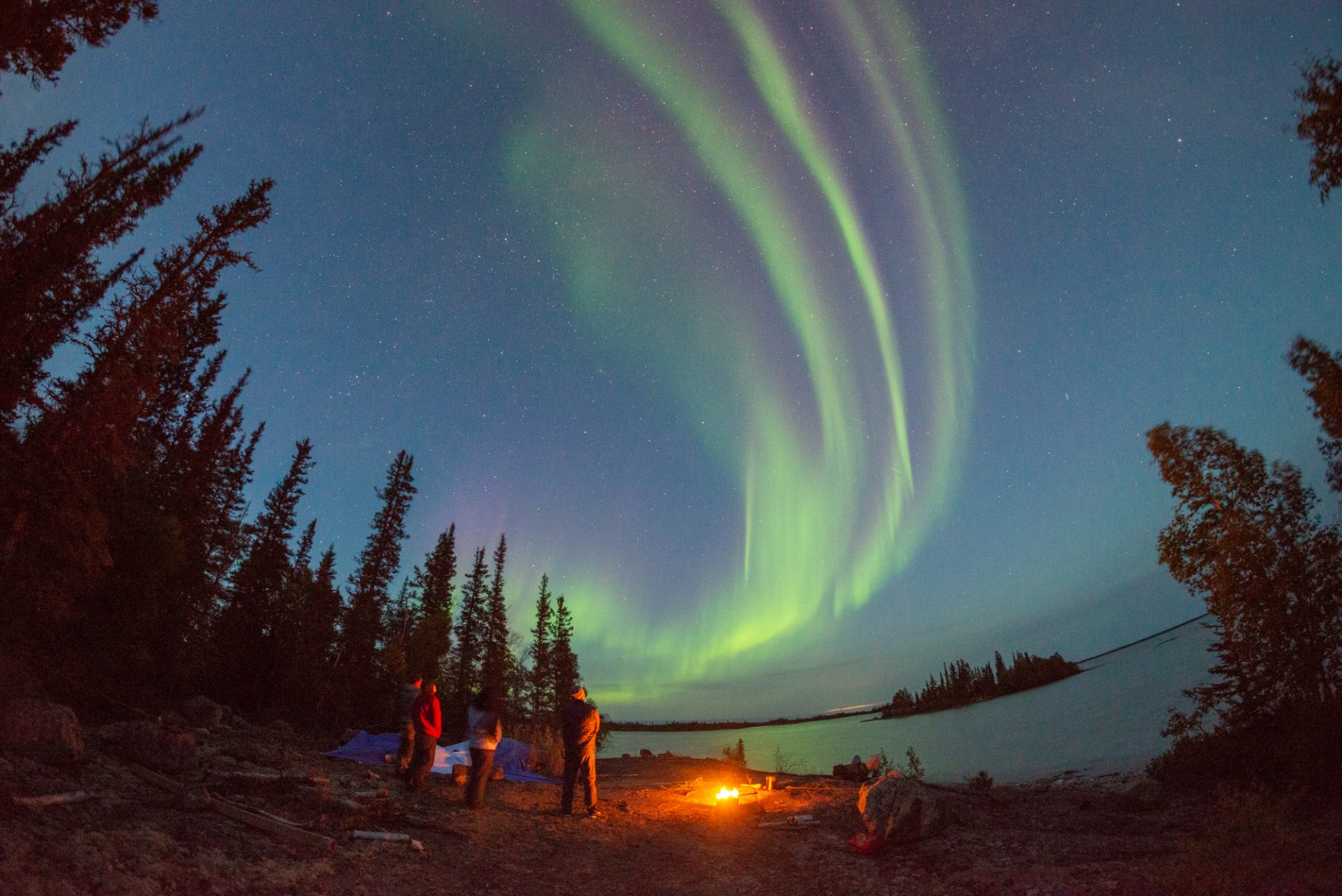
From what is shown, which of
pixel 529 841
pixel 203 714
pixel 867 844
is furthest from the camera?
pixel 203 714

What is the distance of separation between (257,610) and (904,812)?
140 ft

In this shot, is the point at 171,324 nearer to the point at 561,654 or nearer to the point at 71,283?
the point at 71,283

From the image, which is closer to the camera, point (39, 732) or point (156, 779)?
point (39, 732)

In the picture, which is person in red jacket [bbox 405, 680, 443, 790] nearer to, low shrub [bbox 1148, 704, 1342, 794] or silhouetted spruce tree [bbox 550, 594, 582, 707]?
low shrub [bbox 1148, 704, 1342, 794]

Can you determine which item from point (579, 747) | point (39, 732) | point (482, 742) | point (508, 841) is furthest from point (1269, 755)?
point (39, 732)

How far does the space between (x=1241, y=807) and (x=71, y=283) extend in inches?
1064

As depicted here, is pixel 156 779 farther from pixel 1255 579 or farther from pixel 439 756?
pixel 1255 579

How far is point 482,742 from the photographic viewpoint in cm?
1359

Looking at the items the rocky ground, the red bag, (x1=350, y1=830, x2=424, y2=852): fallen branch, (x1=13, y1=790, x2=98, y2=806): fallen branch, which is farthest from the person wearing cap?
(x1=13, y1=790, x2=98, y2=806): fallen branch

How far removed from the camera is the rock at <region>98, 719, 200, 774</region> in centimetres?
1062

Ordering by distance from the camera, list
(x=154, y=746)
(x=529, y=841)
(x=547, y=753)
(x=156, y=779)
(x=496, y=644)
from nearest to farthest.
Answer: (x=156, y=779) → (x=154, y=746) → (x=529, y=841) → (x=547, y=753) → (x=496, y=644)

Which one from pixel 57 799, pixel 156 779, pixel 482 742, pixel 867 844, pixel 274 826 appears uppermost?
pixel 482 742

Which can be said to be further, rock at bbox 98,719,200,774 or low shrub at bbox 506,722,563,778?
low shrub at bbox 506,722,563,778

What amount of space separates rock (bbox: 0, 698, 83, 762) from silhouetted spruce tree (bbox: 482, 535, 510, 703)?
1896 inches
